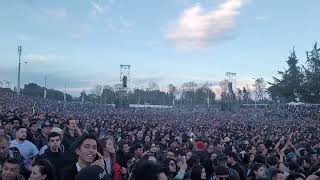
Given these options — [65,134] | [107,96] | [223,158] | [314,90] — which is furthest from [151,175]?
[107,96]

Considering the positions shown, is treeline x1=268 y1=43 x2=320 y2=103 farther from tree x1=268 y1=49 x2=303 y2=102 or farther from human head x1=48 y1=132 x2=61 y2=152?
human head x1=48 y1=132 x2=61 y2=152

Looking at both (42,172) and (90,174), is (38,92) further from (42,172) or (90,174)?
(90,174)

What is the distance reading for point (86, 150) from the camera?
194 inches

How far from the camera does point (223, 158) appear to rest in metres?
8.23

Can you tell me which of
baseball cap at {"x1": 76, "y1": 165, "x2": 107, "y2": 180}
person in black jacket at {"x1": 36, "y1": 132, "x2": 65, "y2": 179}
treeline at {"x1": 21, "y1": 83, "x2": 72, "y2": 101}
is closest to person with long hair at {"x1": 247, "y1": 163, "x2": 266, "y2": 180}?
person in black jacket at {"x1": 36, "y1": 132, "x2": 65, "y2": 179}

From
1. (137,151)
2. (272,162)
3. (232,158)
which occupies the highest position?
(137,151)

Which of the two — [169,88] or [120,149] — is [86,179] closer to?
[120,149]

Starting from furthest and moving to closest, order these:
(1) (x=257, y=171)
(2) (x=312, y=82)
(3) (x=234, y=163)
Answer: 1. (2) (x=312, y=82)
2. (3) (x=234, y=163)
3. (1) (x=257, y=171)

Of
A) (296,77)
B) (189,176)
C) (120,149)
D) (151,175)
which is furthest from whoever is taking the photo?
(296,77)

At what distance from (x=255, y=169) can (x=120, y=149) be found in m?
2.98

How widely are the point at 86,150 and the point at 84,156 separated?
0.08 meters

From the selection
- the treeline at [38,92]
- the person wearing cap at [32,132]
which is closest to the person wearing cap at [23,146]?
the person wearing cap at [32,132]

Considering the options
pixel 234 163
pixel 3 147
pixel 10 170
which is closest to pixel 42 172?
pixel 10 170

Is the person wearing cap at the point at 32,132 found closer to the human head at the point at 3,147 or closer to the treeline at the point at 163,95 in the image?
the human head at the point at 3,147
